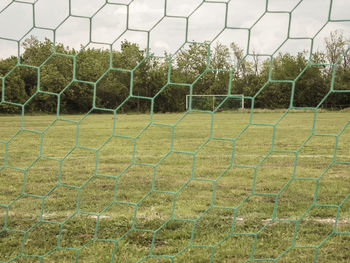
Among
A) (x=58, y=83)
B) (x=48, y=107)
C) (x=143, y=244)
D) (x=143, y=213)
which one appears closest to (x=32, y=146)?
(x=48, y=107)

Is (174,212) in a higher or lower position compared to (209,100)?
lower

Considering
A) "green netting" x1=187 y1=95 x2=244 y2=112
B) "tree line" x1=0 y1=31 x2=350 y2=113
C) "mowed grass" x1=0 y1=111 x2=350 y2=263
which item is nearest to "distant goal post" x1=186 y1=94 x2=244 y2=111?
"green netting" x1=187 y1=95 x2=244 y2=112

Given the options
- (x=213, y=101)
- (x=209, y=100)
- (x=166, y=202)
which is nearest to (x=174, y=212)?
(x=166, y=202)

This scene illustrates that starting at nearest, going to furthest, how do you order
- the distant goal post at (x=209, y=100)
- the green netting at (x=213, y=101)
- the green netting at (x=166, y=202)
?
1. the green netting at (x=166, y=202)
2. the distant goal post at (x=209, y=100)
3. the green netting at (x=213, y=101)

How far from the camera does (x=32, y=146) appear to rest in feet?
20.9

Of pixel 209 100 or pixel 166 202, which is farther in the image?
pixel 209 100

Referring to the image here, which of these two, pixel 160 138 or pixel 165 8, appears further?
pixel 160 138

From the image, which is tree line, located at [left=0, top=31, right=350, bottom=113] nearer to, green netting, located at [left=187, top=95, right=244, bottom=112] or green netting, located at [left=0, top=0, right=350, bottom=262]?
green netting, located at [left=0, top=0, right=350, bottom=262]

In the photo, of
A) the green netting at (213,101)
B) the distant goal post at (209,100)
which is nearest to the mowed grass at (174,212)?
the distant goal post at (209,100)

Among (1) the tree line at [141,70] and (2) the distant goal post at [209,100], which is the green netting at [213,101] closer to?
(2) the distant goal post at [209,100]

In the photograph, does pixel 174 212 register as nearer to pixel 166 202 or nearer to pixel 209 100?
pixel 166 202

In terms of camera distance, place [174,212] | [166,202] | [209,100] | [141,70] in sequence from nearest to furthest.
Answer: [174,212], [166,202], [141,70], [209,100]

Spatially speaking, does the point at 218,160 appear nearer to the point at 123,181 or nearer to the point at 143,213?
the point at 123,181

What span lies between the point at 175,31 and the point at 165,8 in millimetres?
278
